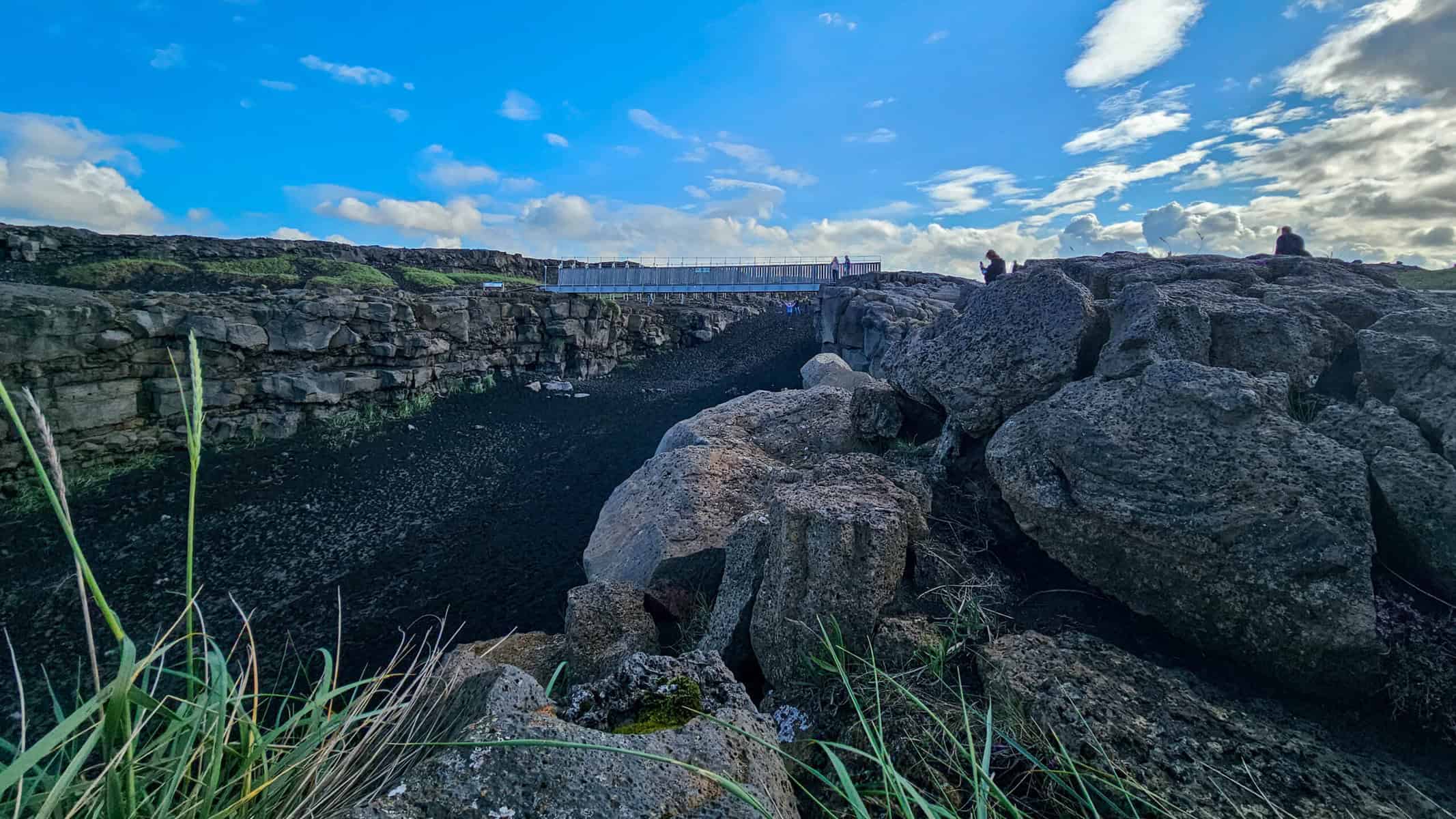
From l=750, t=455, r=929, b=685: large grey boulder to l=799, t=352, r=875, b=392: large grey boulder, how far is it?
6963 mm

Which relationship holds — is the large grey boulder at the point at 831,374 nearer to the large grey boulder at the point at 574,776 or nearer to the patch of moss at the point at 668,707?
the patch of moss at the point at 668,707

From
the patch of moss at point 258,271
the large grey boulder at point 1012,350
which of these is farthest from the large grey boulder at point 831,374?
the patch of moss at point 258,271

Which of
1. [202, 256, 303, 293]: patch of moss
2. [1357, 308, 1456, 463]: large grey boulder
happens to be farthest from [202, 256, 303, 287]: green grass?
Answer: [1357, 308, 1456, 463]: large grey boulder

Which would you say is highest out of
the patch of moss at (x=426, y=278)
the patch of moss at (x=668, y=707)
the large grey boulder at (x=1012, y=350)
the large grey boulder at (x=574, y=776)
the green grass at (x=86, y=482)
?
the patch of moss at (x=426, y=278)

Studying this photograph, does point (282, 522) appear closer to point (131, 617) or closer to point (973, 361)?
point (131, 617)

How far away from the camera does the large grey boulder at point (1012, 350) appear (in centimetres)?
449

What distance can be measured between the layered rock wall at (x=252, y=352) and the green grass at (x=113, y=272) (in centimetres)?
800

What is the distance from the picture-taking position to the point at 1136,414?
3.51m

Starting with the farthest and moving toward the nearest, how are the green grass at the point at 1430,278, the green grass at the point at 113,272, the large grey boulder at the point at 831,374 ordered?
the green grass at the point at 113,272 → the green grass at the point at 1430,278 → the large grey boulder at the point at 831,374

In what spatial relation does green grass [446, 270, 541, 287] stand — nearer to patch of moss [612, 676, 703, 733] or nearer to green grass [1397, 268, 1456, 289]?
patch of moss [612, 676, 703, 733]

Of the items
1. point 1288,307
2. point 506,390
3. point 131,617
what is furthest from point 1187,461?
point 506,390

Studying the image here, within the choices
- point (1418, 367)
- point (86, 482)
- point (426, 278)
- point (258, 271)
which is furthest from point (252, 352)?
point (1418, 367)

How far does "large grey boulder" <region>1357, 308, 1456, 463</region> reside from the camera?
320 cm

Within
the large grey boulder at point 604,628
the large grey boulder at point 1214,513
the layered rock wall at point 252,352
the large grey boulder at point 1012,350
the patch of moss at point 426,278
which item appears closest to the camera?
the large grey boulder at point 1214,513
